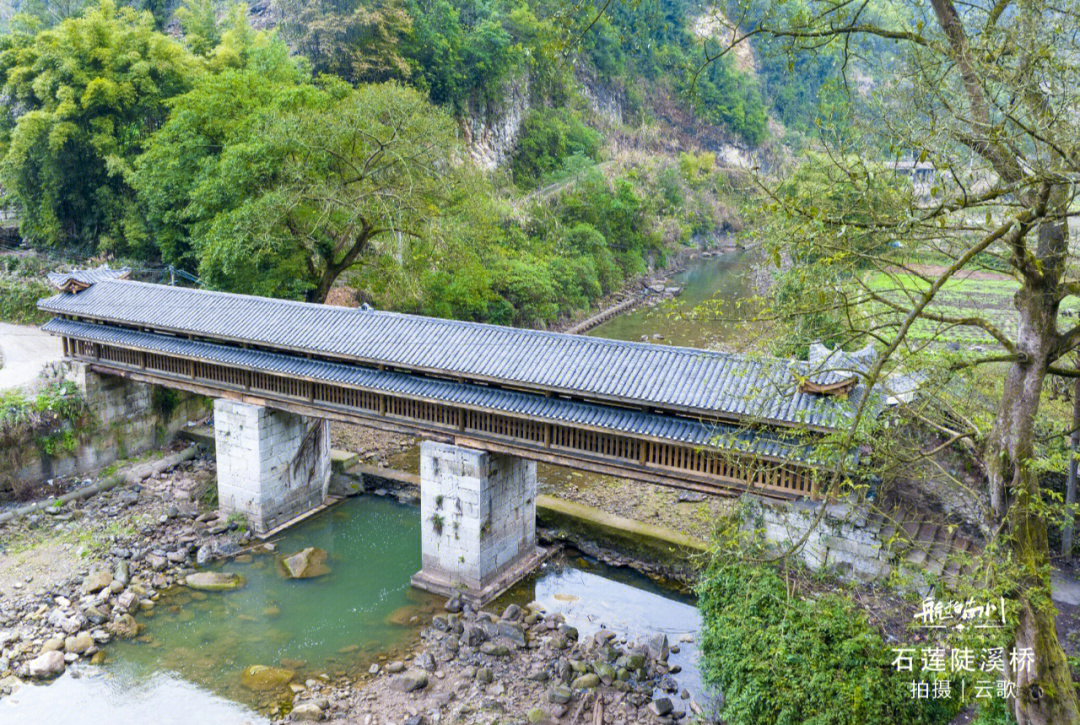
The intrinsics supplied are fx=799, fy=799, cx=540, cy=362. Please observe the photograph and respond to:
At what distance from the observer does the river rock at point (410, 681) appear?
13164 mm

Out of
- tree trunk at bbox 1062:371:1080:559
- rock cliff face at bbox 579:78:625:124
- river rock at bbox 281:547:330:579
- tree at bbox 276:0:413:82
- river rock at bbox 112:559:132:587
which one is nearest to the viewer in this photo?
tree trunk at bbox 1062:371:1080:559

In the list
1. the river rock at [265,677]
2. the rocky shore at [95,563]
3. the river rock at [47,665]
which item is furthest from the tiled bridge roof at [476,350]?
the river rock at [47,665]

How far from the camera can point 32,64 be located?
94.7 ft

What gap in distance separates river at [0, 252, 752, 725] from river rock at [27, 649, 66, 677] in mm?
195

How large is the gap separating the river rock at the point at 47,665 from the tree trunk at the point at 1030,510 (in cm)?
1434

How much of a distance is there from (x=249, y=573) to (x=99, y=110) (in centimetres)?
2043

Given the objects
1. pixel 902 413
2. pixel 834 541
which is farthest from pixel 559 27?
pixel 834 541

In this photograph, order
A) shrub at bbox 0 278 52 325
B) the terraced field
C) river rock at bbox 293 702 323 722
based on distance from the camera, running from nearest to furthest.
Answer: river rock at bbox 293 702 323 722, the terraced field, shrub at bbox 0 278 52 325

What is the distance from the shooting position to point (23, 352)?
23.7 metres

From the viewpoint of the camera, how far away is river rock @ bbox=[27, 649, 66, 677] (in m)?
13.5

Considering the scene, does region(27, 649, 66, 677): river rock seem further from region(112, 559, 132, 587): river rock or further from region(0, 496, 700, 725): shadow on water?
region(112, 559, 132, 587): river rock

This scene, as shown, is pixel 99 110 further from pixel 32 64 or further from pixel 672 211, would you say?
pixel 672 211

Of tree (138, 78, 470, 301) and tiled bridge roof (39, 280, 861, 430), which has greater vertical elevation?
tree (138, 78, 470, 301)

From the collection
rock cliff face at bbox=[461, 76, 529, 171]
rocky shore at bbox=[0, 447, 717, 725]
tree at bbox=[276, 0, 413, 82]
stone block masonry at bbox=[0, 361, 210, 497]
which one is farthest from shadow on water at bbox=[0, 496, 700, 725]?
rock cliff face at bbox=[461, 76, 529, 171]
